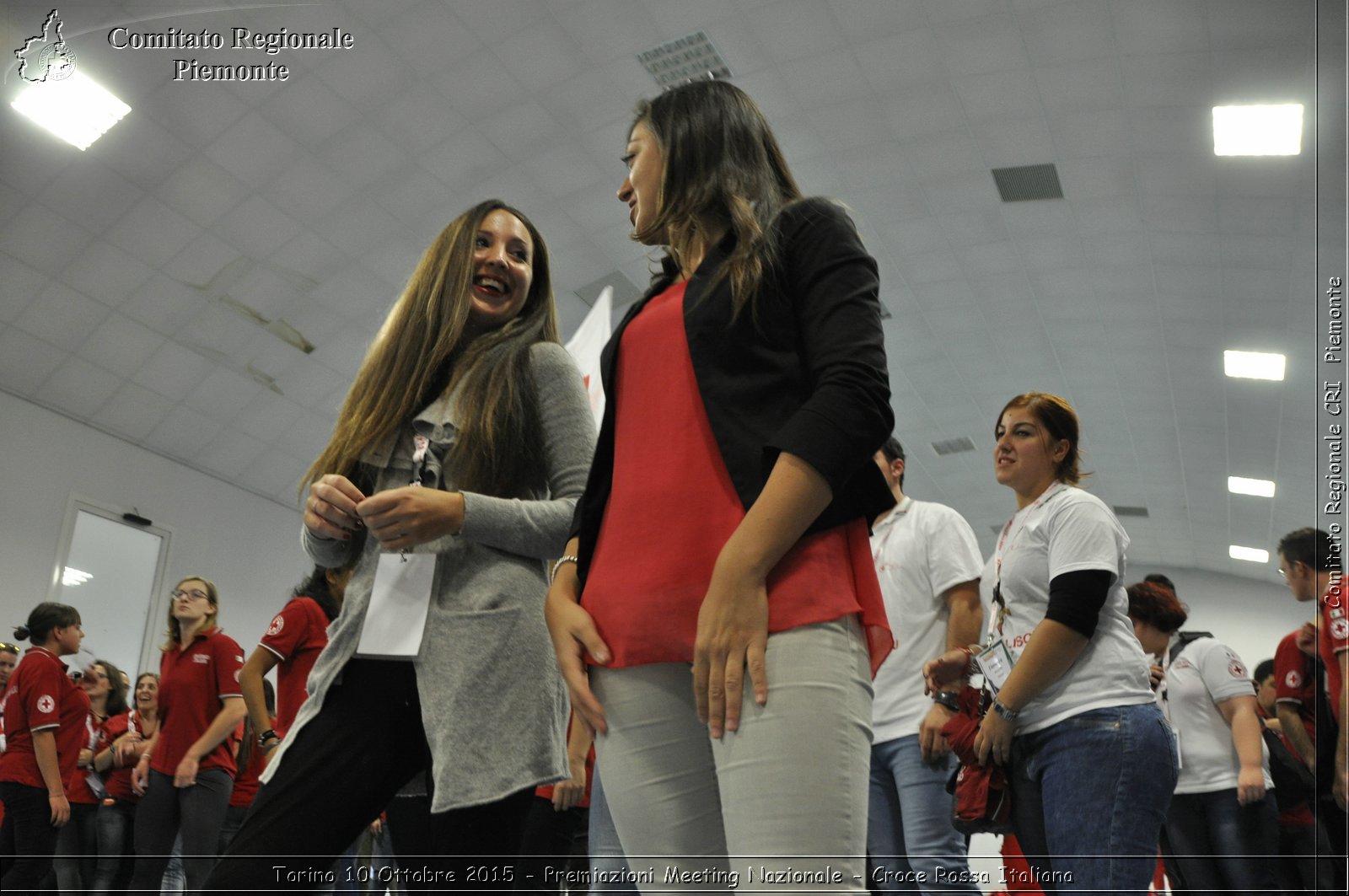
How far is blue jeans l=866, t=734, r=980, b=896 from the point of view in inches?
97.3

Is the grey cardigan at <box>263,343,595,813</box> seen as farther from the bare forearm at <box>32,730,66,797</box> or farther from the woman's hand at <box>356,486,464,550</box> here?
the bare forearm at <box>32,730,66,797</box>

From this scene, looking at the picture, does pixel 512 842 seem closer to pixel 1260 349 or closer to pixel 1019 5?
pixel 1019 5

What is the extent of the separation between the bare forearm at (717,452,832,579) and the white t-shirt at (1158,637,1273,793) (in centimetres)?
308

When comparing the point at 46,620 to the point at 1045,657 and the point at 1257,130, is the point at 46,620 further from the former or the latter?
the point at 1257,130

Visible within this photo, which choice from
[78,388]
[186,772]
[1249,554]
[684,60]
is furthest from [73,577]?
[1249,554]

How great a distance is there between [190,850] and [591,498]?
402 centimetres

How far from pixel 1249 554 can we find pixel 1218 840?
11.9 metres

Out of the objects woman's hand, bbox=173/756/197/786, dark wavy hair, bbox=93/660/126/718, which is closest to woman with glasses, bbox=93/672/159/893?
woman's hand, bbox=173/756/197/786

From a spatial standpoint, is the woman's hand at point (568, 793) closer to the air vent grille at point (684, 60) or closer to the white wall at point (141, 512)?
the air vent grille at point (684, 60)

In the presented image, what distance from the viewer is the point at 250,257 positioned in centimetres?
827

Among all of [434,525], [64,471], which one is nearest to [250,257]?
[64,471]

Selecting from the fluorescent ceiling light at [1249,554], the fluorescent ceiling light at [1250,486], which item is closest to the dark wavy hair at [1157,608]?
the fluorescent ceiling light at [1250,486]

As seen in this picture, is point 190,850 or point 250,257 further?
point 250,257

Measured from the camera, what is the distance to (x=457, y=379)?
1.60 metres
